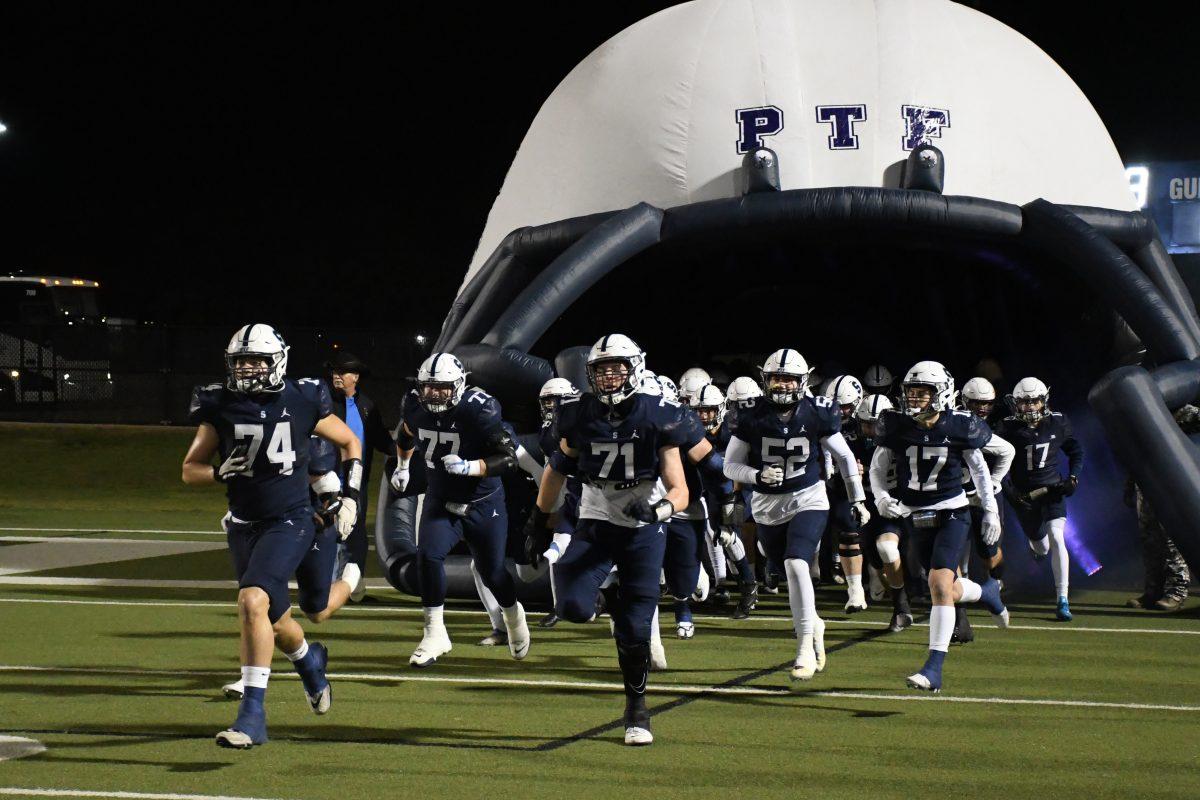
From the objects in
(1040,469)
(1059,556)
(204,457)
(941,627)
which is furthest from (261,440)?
(1040,469)

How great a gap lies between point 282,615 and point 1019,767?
10.1ft

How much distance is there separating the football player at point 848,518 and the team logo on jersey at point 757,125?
2.48 meters

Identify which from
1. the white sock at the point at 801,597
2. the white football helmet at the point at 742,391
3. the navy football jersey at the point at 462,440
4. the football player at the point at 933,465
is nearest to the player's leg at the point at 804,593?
the white sock at the point at 801,597

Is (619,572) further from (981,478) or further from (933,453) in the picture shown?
(981,478)

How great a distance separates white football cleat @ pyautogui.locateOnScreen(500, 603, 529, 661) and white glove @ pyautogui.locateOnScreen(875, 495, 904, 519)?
2179 millimetres

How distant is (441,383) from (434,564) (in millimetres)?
1043

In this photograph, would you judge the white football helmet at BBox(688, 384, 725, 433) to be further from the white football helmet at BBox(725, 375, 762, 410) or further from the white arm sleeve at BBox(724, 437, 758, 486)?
the white arm sleeve at BBox(724, 437, 758, 486)

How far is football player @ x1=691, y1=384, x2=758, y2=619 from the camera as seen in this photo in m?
10.5

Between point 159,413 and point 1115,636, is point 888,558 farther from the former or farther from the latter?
point 159,413

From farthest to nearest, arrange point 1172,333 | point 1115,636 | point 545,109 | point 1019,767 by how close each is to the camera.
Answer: point 545,109
point 1172,333
point 1115,636
point 1019,767

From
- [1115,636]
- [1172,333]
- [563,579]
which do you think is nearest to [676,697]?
[563,579]

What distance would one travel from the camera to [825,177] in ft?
44.6

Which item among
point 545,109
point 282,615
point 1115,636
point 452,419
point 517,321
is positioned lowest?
point 1115,636

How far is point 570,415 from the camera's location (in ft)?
22.9
